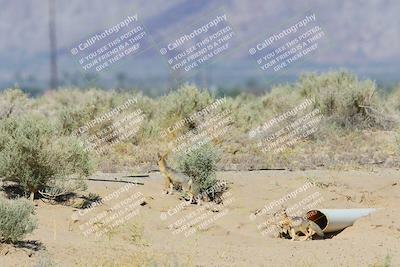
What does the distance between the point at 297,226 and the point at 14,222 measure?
4.74m

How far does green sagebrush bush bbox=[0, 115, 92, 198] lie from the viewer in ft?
46.8

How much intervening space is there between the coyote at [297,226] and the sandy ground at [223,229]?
1.08 feet

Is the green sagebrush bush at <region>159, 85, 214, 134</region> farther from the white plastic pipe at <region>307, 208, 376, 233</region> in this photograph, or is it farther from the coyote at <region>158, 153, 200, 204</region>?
the white plastic pipe at <region>307, 208, 376, 233</region>

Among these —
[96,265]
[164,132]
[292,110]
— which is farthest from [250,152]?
[96,265]

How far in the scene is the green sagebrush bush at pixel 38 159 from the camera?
14258 mm

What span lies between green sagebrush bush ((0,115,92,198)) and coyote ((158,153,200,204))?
1389 millimetres

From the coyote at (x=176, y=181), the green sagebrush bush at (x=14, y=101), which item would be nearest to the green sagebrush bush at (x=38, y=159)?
the coyote at (x=176, y=181)

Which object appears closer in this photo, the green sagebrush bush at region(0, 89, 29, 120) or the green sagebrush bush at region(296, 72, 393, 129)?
the green sagebrush bush at region(296, 72, 393, 129)

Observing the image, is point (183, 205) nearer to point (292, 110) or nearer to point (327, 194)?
point (327, 194)

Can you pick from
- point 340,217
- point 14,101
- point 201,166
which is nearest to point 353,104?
point 201,166

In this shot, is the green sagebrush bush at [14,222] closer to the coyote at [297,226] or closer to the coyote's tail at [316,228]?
the coyote at [297,226]

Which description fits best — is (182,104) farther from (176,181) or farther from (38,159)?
(38,159)

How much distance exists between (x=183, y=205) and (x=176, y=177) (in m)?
0.65

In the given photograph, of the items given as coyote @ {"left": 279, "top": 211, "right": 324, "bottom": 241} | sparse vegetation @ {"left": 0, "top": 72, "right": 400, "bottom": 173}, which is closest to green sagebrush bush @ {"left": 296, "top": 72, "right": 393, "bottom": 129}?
sparse vegetation @ {"left": 0, "top": 72, "right": 400, "bottom": 173}
